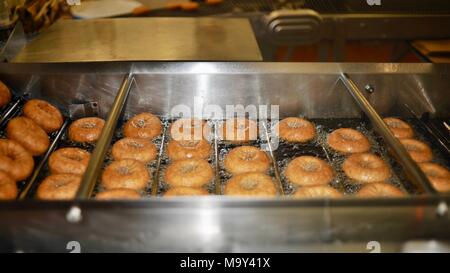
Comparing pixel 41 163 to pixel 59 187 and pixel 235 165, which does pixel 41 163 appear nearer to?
pixel 59 187

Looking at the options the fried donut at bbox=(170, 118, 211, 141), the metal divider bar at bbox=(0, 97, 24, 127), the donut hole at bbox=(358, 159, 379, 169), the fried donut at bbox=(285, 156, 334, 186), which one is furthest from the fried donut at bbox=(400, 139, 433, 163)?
the metal divider bar at bbox=(0, 97, 24, 127)

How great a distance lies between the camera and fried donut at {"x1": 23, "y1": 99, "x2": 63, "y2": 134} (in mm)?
2705

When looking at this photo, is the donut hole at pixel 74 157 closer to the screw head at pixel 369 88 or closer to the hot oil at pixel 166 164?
the hot oil at pixel 166 164

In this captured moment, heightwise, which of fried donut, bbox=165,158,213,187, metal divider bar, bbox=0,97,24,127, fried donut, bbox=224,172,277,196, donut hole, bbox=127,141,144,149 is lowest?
fried donut, bbox=224,172,277,196

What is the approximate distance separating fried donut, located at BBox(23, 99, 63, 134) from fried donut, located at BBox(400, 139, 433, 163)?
220 cm

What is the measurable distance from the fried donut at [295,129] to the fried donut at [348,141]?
0.14m

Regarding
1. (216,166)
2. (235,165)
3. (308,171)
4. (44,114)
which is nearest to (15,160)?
(44,114)

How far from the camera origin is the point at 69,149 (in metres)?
2.55

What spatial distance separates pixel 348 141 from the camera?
2.67 m

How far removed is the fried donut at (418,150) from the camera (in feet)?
8.36

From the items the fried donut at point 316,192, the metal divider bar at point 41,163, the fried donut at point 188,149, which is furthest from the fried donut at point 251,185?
the metal divider bar at point 41,163

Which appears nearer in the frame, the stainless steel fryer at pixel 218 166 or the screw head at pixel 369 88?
the stainless steel fryer at pixel 218 166

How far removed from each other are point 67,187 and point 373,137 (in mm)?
1897

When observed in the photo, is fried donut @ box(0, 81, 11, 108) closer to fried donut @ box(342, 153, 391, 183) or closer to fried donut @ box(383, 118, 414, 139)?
fried donut @ box(342, 153, 391, 183)
